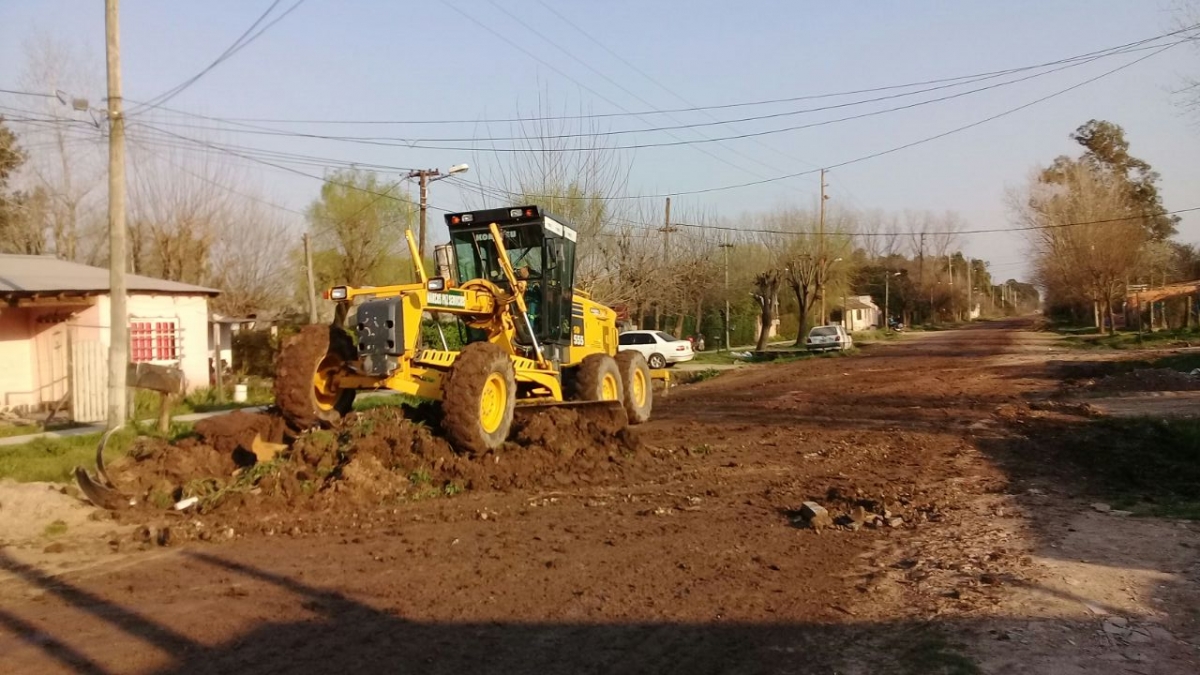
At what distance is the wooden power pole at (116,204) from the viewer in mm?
14461

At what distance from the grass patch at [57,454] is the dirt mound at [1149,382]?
19.2 meters

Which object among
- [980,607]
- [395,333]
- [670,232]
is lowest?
[980,607]

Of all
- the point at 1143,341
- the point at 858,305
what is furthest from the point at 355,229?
the point at 858,305

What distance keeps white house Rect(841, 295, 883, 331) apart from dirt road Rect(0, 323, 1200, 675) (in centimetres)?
7101

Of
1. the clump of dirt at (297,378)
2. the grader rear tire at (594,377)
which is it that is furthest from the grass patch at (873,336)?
the clump of dirt at (297,378)

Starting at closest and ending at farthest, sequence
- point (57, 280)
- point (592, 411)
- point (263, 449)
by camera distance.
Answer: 1. point (263, 449)
2. point (592, 411)
3. point (57, 280)

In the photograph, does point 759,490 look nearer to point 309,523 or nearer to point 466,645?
point 309,523

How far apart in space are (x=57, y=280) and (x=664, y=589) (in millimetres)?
18371

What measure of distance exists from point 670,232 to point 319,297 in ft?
50.4

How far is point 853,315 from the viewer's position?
9075cm

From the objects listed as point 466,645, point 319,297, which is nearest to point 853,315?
point 319,297

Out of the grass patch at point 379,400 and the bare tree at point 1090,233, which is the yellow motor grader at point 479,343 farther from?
the bare tree at point 1090,233

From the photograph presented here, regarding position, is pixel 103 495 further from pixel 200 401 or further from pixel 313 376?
pixel 200 401

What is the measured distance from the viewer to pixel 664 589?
22.0 ft
